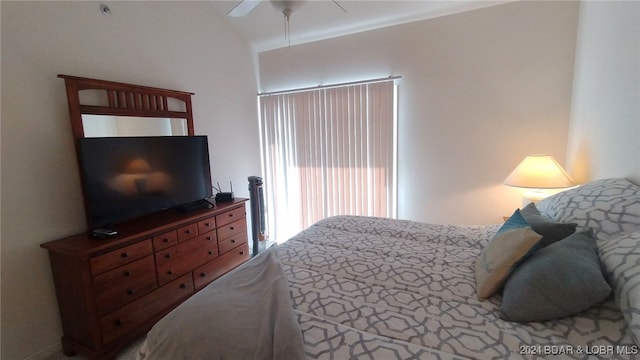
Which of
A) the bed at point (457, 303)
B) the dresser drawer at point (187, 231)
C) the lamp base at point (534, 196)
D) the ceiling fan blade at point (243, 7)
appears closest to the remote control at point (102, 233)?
the dresser drawer at point (187, 231)

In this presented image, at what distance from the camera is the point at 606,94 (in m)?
1.72

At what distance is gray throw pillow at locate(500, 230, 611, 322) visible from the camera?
3.02 ft

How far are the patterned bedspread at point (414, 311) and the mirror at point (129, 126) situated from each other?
1.65m

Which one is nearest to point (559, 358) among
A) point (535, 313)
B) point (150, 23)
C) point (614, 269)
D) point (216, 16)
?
point (535, 313)

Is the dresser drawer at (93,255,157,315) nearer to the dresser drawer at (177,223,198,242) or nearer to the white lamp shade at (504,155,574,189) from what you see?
the dresser drawer at (177,223,198,242)

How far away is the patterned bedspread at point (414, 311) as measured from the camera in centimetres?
86

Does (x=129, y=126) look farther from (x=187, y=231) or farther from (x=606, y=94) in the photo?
(x=606, y=94)

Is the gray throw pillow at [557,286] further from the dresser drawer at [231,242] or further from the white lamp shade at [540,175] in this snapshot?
the dresser drawer at [231,242]

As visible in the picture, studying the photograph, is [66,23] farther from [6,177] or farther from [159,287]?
[159,287]

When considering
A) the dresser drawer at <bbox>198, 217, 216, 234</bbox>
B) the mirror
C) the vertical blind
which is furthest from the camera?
the vertical blind

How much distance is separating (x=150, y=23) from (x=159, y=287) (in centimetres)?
225

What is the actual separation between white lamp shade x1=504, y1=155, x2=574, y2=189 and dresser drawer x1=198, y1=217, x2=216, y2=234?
255cm

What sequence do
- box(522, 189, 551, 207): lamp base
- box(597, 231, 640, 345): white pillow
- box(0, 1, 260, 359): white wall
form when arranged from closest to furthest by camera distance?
box(597, 231, 640, 345): white pillow < box(0, 1, 260, 359): white wall < box(522, 189, 551, 207): lamp base

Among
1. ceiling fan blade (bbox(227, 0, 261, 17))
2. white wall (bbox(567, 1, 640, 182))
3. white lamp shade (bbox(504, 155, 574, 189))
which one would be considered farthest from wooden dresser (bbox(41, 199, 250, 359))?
white wall (bbox(567, 1, 640, 182))
